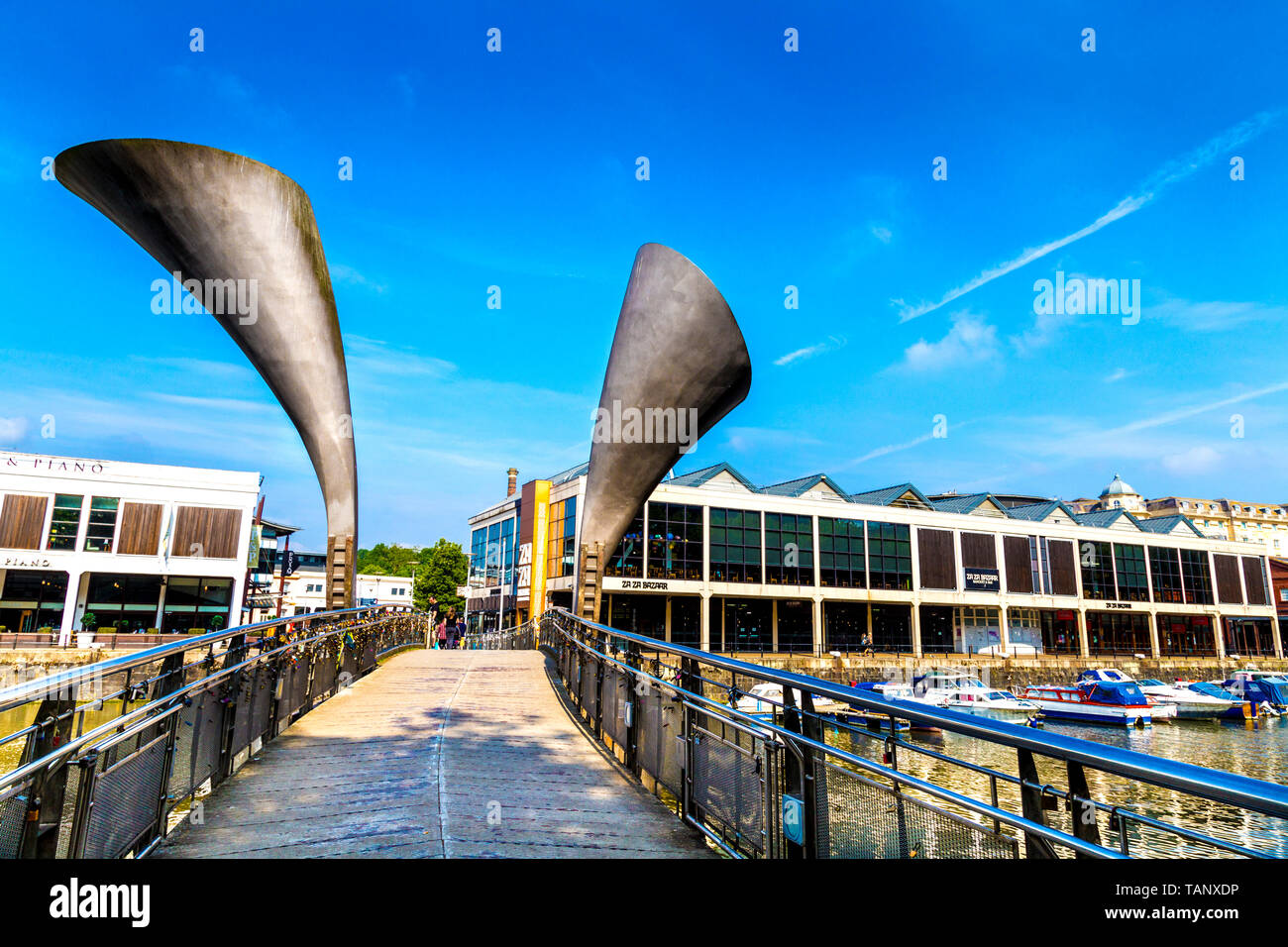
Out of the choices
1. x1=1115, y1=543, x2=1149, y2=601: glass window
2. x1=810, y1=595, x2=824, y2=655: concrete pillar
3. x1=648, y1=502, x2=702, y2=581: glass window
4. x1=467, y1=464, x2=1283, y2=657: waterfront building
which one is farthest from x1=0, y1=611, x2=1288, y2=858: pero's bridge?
x1=1115, y1=543, x2=1149, y2=601: glass window

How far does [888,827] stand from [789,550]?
40.8 metres

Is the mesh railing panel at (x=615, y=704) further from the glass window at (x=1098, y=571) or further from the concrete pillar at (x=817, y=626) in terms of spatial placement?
the glass window at (x=1098, y=571)

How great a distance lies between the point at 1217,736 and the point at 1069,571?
2330 centimetres

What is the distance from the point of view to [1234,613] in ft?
188

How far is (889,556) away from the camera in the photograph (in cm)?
4588

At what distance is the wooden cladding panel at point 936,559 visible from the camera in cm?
4641

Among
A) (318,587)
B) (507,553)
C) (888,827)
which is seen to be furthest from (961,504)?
(318,587)

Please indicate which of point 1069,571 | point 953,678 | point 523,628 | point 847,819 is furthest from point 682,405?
point 1069,571

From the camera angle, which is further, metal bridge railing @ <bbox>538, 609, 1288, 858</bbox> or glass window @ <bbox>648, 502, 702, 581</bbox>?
glass window @ <bbox>648, 502, 702, 581</bbox>

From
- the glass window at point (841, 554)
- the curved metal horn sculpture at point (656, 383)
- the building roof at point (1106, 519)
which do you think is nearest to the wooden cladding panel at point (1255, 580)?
the building roof at point (1106, 519)

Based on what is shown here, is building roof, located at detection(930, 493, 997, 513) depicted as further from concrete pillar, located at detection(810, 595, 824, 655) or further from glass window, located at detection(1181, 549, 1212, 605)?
glass window, located at detection(1181, 549, 1212, 605)

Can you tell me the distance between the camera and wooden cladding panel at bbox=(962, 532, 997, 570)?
47.7m

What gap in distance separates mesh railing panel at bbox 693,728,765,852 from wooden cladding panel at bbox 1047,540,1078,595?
174 feet
